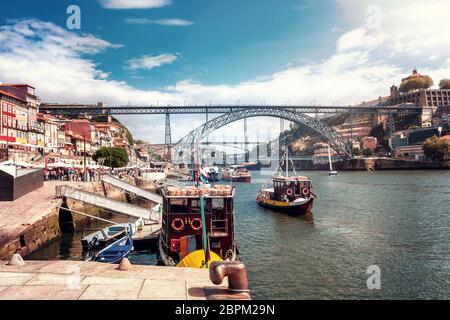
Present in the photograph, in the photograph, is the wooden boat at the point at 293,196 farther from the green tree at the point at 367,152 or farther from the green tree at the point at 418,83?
the green tree at the point at 418,83

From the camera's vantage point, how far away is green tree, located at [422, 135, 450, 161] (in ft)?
266

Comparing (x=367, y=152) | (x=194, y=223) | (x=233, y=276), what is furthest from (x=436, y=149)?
(x=233, y=276)

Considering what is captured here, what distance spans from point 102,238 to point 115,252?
10.1 ft

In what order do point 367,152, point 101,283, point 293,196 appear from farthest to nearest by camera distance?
point 367,152, point 293,196, point 101,283

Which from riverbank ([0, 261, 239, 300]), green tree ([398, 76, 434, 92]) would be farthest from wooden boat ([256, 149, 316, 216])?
green tree ([398, 76, 434, 92])

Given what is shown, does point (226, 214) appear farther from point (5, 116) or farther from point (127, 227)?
point (5, 116)

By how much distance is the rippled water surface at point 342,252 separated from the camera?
12094mm

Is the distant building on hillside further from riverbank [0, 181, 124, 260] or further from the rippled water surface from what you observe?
riverbank [0, 181, 124, 260]

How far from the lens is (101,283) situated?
6.59m

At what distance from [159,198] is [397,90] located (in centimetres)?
12750

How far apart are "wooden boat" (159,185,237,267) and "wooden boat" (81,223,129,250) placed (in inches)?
202

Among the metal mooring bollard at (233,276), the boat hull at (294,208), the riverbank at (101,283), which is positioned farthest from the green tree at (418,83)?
the metal mooring bollard at (233,276)

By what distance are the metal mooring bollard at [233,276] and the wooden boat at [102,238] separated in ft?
41.5

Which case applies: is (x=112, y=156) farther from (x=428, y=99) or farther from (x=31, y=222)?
(x=428, y=99)
